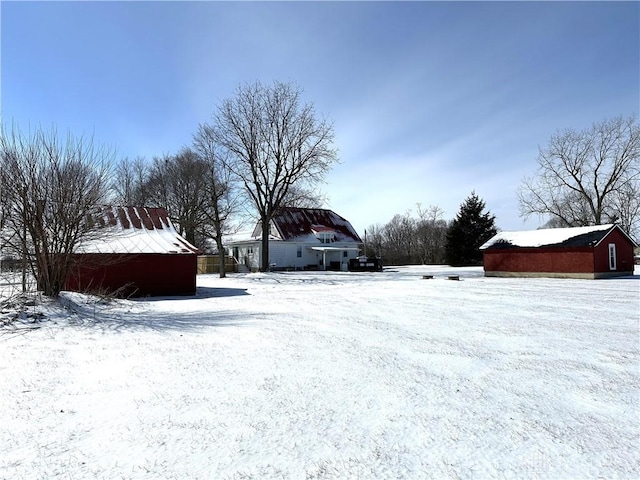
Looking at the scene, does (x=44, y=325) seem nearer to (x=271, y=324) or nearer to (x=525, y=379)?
(x=271, y=324)

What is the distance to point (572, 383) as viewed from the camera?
513 cm

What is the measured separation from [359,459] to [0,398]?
3927 mm

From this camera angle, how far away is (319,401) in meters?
4.58

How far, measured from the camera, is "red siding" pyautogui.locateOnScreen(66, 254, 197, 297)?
15.6 m

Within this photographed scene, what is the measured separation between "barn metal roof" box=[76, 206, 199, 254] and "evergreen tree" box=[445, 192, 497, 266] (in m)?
34.7

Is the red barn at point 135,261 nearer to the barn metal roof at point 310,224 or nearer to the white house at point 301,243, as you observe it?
the white house at point 301,243

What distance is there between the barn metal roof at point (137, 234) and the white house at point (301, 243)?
1993cm

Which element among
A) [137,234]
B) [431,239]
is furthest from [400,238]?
[137,234]

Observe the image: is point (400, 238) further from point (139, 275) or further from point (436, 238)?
point (139, 275)

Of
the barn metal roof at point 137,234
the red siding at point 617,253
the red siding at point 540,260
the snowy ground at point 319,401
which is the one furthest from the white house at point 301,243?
the snowy ground at point 319,401

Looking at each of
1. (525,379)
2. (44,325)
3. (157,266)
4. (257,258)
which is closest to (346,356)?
(525,379)

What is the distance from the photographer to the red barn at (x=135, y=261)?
51.0 feet

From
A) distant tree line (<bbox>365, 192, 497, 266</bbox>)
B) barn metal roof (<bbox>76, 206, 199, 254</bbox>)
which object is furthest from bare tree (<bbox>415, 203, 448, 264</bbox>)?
barn metal roof (<bbox>76, 206, 199, 254</bbox>)

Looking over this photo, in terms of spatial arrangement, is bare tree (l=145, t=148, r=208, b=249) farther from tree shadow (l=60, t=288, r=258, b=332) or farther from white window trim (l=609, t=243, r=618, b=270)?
white window trim (l=609, t=243, r=618, b=270)
